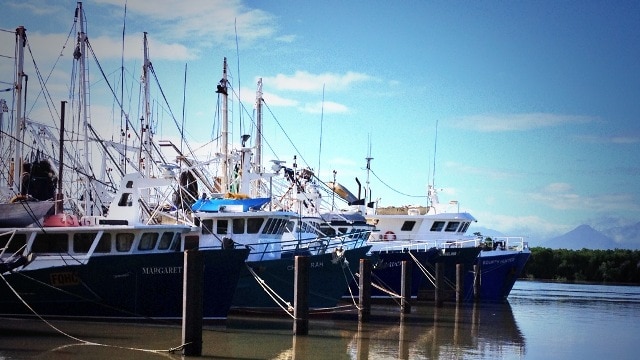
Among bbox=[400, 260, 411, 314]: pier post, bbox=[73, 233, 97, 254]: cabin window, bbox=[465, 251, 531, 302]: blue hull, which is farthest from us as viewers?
bbox=[465, 251, 531, 302]: blue hull

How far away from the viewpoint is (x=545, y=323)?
33031 millimetres

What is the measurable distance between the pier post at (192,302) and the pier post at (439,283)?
18.6 metres

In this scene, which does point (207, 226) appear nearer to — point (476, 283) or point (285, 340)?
point (285, 340)

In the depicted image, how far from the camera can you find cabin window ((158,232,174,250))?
27594mm

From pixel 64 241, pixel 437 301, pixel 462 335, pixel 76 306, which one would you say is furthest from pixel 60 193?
pixel 437 301

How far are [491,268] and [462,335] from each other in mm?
17391

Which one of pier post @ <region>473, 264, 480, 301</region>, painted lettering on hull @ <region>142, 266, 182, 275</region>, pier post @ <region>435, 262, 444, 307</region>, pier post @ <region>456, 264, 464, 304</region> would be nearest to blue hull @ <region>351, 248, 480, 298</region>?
pier post @ <region>473, 264, 480, 301</region>

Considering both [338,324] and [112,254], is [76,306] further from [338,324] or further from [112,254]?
[338,324]

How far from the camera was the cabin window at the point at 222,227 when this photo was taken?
1200 inches

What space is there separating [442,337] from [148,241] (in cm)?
872

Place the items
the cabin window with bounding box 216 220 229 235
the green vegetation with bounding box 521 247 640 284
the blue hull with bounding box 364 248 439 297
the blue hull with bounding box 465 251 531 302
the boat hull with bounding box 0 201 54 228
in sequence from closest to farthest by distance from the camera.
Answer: the boat hull with bounding box 0 201 54 228 → the cabin window with bounding box 216 220 229 235 → the blue hull with bounding box 364 248 439 297 → the blue hull with bounding box 465 251 531 302 → the green vegetation with bounding box 521 247 640 284

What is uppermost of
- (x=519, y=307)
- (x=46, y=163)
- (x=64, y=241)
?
(x=46, y=163)

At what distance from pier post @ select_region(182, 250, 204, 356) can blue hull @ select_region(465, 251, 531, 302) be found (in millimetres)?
25324

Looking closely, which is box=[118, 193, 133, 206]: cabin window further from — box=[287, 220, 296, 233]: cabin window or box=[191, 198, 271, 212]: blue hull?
box=[287, 220, 296, 233]: cabin window
